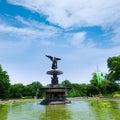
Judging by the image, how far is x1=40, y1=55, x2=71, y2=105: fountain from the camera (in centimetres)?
4697

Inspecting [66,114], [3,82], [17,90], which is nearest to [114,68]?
[3,82]

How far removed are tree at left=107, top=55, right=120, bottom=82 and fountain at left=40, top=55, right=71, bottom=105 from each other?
39507 millimetres

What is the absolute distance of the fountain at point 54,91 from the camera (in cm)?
4697

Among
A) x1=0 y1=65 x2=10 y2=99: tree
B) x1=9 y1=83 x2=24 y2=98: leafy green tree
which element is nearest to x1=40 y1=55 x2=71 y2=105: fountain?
x1=0 y1=65 x2=10 y2=99: tree

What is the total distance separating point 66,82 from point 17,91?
113ft

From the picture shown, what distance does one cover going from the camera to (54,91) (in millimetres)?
47719

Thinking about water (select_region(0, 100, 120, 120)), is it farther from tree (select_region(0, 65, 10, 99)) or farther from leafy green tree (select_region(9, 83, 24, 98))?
leafy green tree (select_region(9, 83, 24, 98))

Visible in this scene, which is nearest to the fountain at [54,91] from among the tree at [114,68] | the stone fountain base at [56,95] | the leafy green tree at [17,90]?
the stone fountain base at [56,95]

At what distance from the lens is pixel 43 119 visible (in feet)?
70.7

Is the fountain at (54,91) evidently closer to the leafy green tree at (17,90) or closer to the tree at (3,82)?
the tree at (3,82)

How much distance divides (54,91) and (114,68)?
1705 inches

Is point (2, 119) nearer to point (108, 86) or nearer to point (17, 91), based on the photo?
point (108, 86)

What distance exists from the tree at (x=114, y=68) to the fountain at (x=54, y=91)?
39507 millimetres

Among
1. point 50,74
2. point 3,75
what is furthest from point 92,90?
point 50,74
